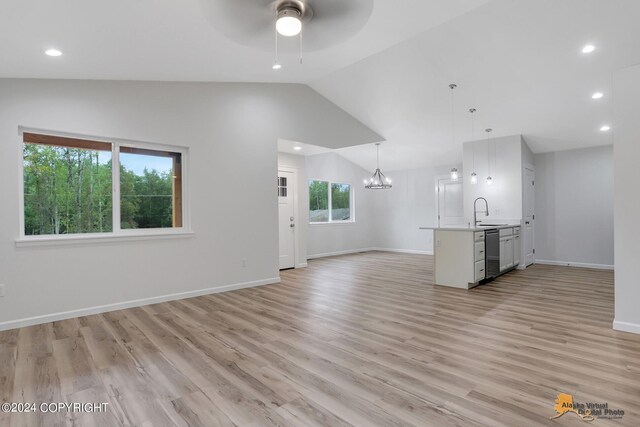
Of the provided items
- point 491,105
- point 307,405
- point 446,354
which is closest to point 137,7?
point 307,405

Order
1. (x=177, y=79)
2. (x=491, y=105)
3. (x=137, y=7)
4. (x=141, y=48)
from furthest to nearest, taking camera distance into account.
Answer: (x=491, y=105) → (x=177, y=79) → (x=141, y=48) → (x=137, y=7)

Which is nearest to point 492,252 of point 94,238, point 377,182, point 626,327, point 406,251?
point 626,327

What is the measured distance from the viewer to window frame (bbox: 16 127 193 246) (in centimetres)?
353

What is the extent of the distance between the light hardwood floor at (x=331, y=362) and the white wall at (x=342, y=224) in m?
4.30

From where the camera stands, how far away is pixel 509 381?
2219 mm

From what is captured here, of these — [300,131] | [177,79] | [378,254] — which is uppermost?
[177,79]

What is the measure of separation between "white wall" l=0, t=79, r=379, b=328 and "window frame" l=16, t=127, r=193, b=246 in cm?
7

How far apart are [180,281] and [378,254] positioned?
605cm

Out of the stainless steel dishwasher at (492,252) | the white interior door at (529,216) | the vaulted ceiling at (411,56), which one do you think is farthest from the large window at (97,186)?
the white interior door at (529,216)

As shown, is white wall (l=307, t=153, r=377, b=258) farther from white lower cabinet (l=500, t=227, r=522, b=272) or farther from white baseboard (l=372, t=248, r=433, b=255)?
white lower cabinet (l=500, t=227, r=522, b=272)

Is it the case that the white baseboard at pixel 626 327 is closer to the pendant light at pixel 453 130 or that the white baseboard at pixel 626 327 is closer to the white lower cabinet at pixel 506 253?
the white lower cabinet at pixel 506 253

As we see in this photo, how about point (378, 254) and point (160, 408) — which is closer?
point (160, 408)

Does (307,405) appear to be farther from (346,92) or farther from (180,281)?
(346,92)

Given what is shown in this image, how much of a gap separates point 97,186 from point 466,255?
16.9 feet
